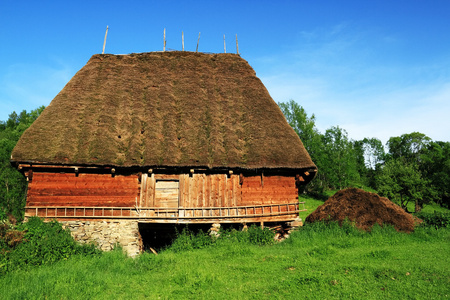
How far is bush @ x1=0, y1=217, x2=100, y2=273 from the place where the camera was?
11133 mm

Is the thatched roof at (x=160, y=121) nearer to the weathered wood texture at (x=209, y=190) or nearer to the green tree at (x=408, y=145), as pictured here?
the weathered wood texture at (x=209, y=190)

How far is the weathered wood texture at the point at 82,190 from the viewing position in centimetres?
1433

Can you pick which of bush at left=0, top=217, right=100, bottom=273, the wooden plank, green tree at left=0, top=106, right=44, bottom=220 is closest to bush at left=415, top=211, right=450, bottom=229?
the wooden plank

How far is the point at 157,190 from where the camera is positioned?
49.8 feet

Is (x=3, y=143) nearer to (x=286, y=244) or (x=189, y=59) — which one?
(x=189, y=59)

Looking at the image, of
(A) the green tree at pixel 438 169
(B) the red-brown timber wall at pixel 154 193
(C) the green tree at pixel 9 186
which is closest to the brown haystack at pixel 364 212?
(B) the red-brown timber wall at pixel 154 193

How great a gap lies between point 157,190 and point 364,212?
1099cm

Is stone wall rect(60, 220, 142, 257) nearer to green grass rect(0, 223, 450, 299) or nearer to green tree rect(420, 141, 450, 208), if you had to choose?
green grass rect(0, 223, 450, 299)

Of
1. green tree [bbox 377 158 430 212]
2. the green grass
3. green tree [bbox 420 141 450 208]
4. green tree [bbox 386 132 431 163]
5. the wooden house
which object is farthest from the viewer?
green tree [bbox 386 132 431 163]

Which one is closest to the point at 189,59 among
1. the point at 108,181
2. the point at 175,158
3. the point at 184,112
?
the point at 184,112

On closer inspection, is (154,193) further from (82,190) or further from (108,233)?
(82,190)

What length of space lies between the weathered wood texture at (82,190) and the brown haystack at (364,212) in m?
10.6

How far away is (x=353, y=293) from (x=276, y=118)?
11741mm

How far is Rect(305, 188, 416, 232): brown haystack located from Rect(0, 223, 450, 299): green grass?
1213 millimetres
